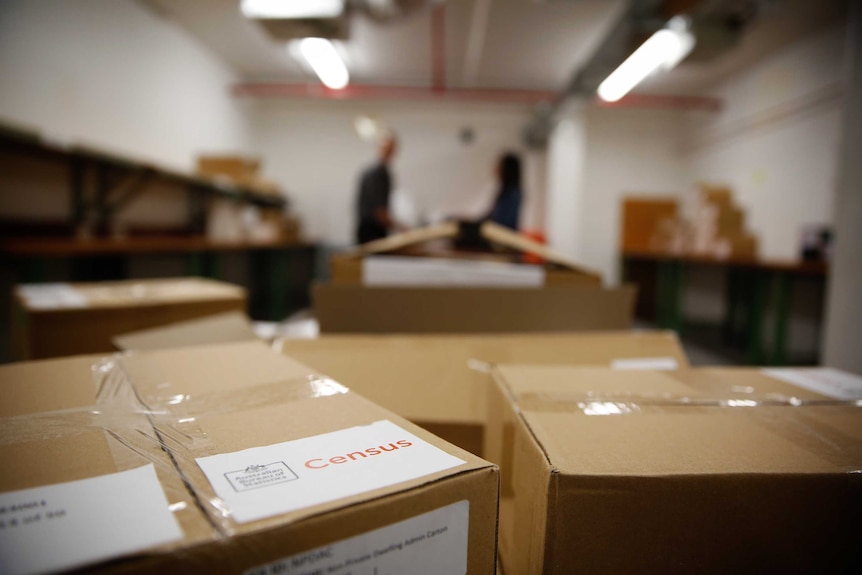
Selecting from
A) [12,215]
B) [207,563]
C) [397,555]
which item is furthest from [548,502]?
[12,215]

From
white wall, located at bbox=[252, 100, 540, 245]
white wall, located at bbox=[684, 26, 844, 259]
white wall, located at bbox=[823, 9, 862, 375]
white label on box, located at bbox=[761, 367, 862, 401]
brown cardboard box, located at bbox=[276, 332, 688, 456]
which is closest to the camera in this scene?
white label on box, located at bbox=[761, 367, 862, 401]

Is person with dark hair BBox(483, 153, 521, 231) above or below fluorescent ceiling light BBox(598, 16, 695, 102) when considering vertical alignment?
below

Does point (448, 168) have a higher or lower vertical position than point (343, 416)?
higher

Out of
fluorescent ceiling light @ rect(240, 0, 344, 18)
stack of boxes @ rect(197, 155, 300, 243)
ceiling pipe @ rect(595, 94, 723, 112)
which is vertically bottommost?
stack of boxes @ rect(197, 155, 300, 243)

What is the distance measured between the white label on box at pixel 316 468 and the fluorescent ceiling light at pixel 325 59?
3371 millimetres

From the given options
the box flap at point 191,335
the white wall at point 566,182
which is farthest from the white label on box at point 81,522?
the white wall at point 566,182

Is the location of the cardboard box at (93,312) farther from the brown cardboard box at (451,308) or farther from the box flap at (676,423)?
the box flap at (676,423)

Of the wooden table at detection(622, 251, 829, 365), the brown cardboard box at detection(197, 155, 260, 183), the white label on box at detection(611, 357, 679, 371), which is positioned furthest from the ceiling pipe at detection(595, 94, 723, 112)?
the white label on box at detection(611, 357, 679, 371)

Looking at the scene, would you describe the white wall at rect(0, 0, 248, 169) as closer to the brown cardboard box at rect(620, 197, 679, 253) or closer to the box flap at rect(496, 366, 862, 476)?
the box flap at rect(496, 366, 862, 476)

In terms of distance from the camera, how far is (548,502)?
36 cm

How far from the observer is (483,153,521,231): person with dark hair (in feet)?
11.5

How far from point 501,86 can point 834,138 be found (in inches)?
129

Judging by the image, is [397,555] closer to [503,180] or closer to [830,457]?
[830,457]

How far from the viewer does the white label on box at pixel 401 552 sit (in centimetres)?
28
